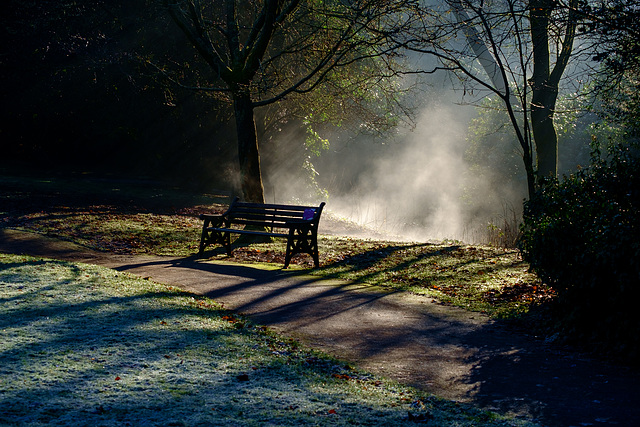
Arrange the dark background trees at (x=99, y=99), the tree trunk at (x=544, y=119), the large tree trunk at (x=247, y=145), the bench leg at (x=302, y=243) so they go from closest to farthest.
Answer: the bench leg at (x=302, y=243) < the large tree trunk at (x=247, y=145) < the tree trunk at (x=544, y=119) < the dark background trees at (x=99, y=99)

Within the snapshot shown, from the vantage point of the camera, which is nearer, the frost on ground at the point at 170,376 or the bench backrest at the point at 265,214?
the frost on ground at the point at 170,376

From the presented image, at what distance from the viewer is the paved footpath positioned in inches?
182

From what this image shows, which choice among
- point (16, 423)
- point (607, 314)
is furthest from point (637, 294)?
point (16, 423)

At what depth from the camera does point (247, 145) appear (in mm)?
14039

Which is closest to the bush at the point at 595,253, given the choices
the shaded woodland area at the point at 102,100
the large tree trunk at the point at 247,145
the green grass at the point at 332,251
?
the green grass at the point at 332,251

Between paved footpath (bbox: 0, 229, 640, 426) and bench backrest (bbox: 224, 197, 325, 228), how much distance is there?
Answer: 1904mm

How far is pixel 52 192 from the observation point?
63.5ft

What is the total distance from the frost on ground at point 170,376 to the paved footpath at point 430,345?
1.39 feet

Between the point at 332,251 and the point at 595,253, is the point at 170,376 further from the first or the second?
the point at 332,251

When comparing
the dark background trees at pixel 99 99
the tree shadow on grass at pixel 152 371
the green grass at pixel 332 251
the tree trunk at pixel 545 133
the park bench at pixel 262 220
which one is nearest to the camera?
the tree shadow on grass at pixel 152 371

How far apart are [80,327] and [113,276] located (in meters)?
3.05

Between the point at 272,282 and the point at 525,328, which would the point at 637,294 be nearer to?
the point at 525,328

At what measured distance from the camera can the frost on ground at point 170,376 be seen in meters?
3.73

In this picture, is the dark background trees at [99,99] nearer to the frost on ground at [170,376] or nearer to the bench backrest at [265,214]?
the bench backrest at [265,214]
